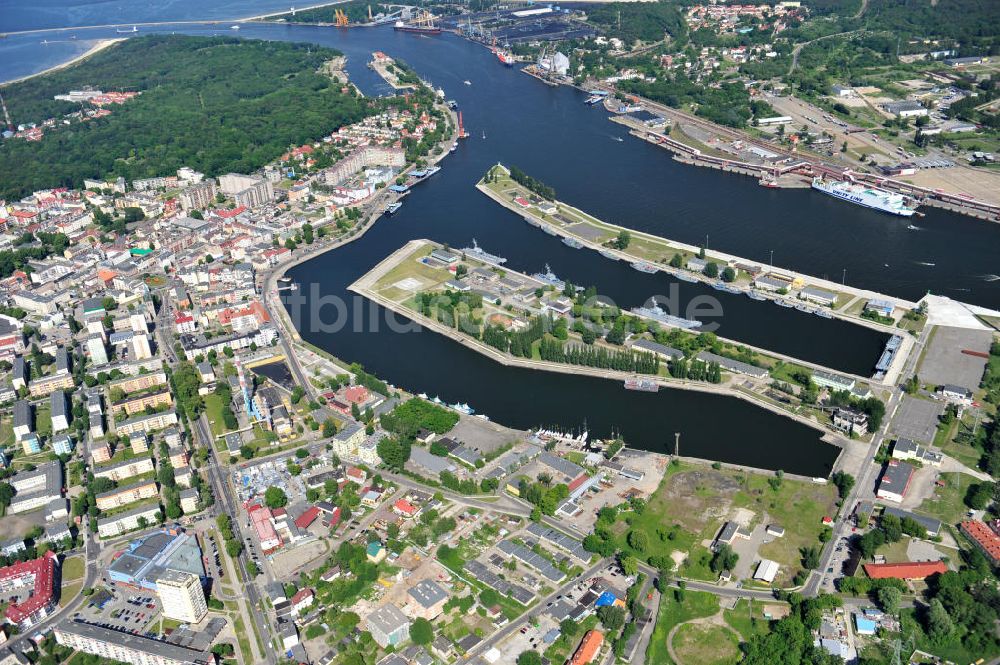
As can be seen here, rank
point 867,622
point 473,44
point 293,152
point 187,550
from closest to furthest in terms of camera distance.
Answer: point 867,622, point 187,550, point 293,152, point 473,44

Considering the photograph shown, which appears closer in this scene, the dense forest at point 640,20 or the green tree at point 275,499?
the green tree at point 275,499

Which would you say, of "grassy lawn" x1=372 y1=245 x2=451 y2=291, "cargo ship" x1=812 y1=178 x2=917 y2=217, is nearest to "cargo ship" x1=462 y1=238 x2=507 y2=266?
"grassy lawn" x1=372 y1=245 x2=451 y2=291

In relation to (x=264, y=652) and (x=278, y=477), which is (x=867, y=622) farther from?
(x=278, y=477)

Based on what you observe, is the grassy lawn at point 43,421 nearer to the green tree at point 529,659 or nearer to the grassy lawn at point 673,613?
the green tree at point 529,659

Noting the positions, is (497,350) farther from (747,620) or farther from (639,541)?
(747,620)

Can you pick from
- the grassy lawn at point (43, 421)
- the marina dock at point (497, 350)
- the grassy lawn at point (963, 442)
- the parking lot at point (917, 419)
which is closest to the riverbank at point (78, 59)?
the marina dock at point (497, 350)

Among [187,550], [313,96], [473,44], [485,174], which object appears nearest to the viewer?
[187,550]

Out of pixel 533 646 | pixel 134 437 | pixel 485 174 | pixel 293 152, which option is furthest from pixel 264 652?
pixel 293 152
